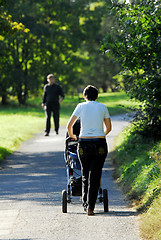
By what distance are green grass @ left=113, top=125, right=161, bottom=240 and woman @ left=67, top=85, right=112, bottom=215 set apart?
33.1 inches

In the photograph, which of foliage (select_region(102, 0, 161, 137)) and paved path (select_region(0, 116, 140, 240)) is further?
foliage (select_region(102, 0, 161, 137))

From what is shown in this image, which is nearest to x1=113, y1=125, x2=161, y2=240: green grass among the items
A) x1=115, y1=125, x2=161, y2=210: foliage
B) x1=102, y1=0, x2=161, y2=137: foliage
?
x1=115, y1=125, x2=161, y2=210: foliage

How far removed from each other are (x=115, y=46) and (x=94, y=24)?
36792mm

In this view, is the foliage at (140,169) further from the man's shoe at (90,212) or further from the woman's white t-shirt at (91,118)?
the woman's white t-shirt at (91,118)

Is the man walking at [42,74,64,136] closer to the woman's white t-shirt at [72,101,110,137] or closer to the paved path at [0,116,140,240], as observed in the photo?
the paved path at [0,116,140,240]

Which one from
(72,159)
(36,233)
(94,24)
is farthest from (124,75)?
(94,24)

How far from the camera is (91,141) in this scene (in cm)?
767

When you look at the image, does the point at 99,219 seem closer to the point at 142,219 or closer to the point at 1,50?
the point at 142,219

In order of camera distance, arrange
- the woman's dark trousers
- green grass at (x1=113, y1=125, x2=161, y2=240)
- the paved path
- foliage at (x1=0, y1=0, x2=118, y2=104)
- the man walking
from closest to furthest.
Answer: the paved path
green grass at (x1=113, y1=125, x2=161, y2=240)
the woman's dark trousers
the man walking
foliage at (x1=0, y1=0, x2=118, y2=104)

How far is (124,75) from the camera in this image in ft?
40.7

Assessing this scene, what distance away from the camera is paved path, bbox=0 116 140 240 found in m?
6.70

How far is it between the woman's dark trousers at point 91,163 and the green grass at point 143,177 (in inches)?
31.8

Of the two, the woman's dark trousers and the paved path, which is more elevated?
the woman's dark trousers

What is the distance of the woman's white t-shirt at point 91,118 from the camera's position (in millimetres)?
7715
